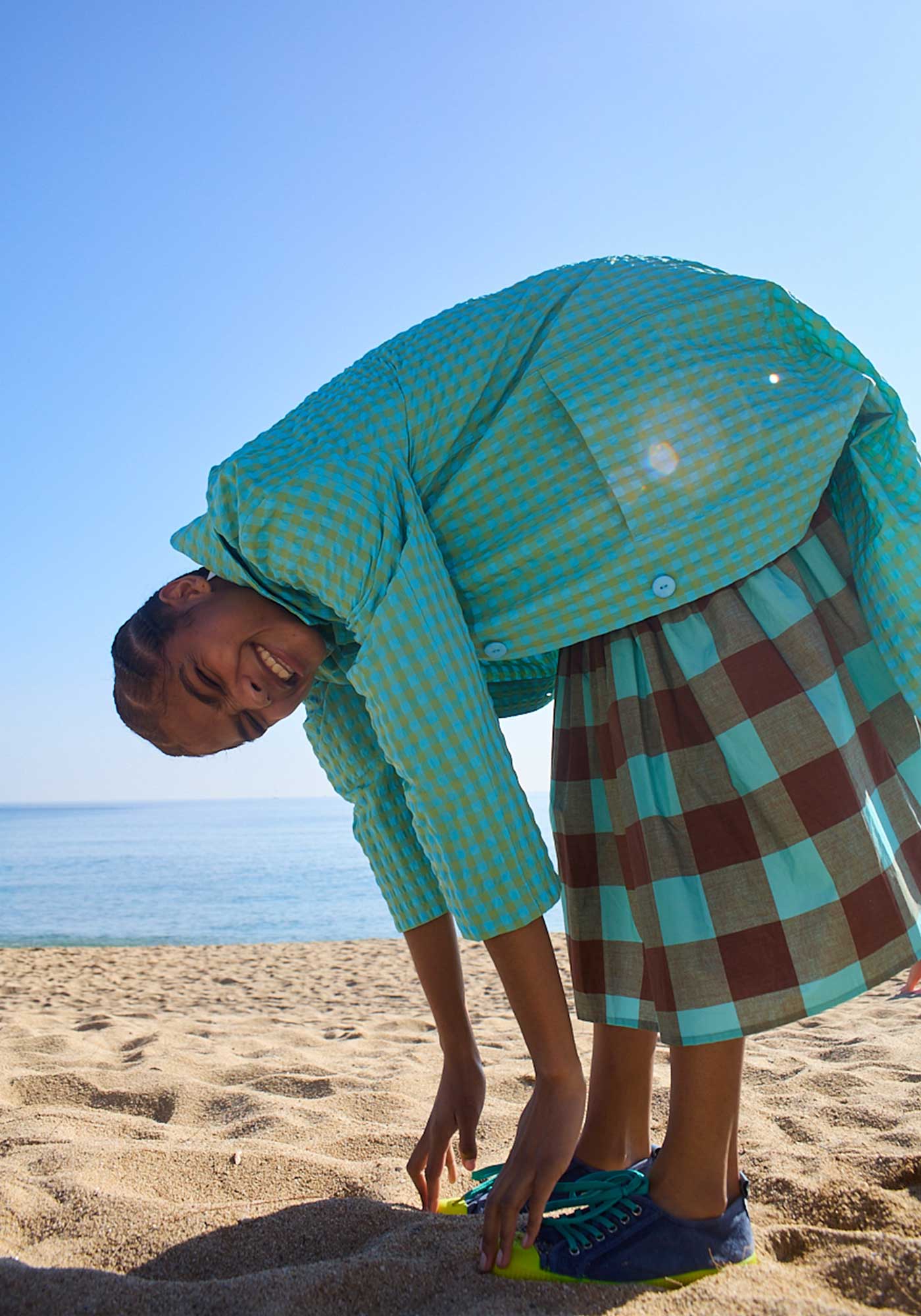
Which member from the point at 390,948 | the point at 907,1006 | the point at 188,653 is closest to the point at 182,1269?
the point at 188,653

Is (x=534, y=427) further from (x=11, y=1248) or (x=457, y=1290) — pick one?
(x=11, y=1248)

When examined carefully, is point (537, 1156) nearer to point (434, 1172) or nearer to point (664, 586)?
point (434, 1172)

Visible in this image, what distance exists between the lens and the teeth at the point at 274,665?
62.4 inches

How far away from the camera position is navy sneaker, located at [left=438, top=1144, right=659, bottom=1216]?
161 cm

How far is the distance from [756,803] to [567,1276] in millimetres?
740

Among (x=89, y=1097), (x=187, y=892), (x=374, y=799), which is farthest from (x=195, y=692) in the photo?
(x=187, y=892)

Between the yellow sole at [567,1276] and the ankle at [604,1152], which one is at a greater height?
the yellow sole at [567,1276]

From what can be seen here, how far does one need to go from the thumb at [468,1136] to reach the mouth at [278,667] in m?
0.82

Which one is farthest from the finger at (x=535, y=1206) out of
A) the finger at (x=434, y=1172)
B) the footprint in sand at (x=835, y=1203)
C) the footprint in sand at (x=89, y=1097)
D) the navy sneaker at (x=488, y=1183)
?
the footprint in sand at (x=89, y=1097)

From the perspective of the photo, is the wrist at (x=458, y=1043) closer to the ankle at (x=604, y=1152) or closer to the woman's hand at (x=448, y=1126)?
the woman's hand at (x=448, y=1126)

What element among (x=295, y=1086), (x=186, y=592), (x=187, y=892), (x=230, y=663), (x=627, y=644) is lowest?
(x=187, y=892)

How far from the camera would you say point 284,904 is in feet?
42.6

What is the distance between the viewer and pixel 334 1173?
1.92 meters

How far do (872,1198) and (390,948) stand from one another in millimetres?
6674
